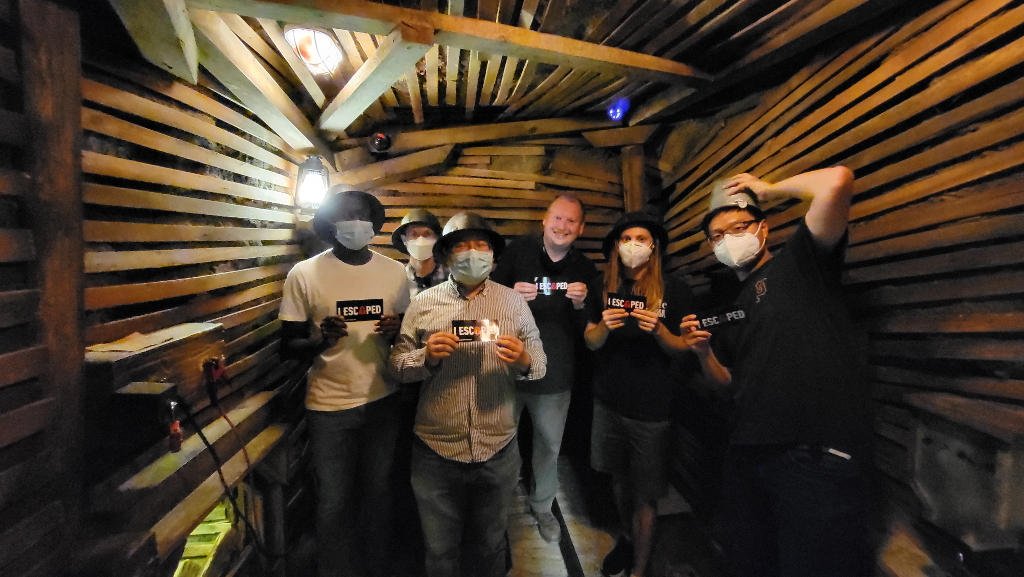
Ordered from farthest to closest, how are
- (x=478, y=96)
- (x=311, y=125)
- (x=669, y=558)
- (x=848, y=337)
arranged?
(x=478, y=96)
(x=311, y=125)
(x=669, y=558)
(x=848, y=337)

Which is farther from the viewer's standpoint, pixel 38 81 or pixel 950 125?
pixel 950 125

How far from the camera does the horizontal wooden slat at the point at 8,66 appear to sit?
1427 millimetres

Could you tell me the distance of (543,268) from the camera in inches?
144

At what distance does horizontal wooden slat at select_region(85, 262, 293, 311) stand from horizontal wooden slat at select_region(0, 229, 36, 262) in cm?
38

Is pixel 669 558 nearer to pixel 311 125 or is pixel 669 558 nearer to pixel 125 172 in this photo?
pixel 125 172

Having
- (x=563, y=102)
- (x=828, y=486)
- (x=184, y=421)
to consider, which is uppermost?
(x=563, y=102)

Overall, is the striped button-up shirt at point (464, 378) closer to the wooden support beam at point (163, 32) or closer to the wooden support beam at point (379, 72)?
the wooden support beam at point (379, 72)

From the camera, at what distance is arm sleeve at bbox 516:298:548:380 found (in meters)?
2.64

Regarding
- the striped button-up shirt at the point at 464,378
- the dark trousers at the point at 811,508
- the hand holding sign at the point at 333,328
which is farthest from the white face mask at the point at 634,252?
the hand holding sign at the point at 333,328

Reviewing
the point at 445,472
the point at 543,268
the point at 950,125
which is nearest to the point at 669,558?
the point at 445,472

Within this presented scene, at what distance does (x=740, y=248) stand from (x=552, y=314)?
5.13 ft

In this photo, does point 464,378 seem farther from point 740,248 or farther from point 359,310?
point 740,248

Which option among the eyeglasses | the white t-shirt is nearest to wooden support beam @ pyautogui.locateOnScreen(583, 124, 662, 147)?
the eyeglasses

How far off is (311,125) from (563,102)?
2.88m
